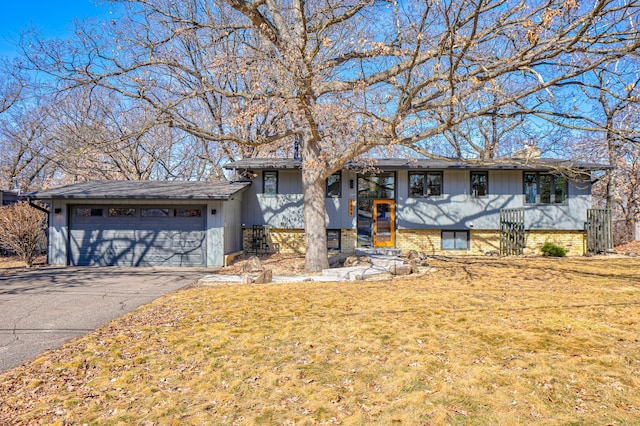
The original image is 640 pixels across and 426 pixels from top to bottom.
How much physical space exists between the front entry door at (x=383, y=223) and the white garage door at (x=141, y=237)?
270 inches

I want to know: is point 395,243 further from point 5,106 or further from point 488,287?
point 5,106

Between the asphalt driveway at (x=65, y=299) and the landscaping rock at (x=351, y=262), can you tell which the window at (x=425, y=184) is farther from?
the asphalt driveway at (x=65, y=299)

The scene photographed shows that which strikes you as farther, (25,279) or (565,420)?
(25,279)

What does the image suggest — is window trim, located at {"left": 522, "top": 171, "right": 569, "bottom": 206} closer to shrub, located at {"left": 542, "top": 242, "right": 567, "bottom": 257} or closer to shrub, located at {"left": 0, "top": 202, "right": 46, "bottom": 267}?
shrub, located at {"left": 542, "top": 242, "right": 567, "bottom": 257}

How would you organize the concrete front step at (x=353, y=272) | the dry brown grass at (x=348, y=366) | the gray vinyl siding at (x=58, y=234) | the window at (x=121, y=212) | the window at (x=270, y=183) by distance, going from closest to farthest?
the dry brown grass at (x=348, y=366)
the concrete front step at (x=353, y=272)
the gray vinyl siding at (x=58, y=234)
the window at (x=121, y=212)
the window at (x=270, y=183)

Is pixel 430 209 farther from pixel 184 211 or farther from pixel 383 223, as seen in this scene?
pixel 184 211

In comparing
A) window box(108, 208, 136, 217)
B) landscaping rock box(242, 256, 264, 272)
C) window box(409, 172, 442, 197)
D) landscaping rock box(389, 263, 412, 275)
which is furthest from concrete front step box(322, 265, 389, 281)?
window box(108, 208, 136, 217)

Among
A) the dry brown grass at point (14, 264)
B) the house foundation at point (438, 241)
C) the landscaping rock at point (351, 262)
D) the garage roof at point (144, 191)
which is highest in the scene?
the garage roof at point (144, 191)

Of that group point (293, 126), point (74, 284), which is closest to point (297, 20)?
point (293, 126)

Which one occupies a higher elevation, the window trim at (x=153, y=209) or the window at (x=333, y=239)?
the window trim at (x=153, y=209)

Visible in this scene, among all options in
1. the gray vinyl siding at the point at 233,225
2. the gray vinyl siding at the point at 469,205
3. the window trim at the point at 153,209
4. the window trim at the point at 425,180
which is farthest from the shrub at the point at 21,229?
the window trim at the point at 425,180

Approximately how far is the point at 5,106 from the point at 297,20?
2105cm

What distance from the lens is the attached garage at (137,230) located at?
11.7 metres

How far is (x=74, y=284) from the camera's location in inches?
328
